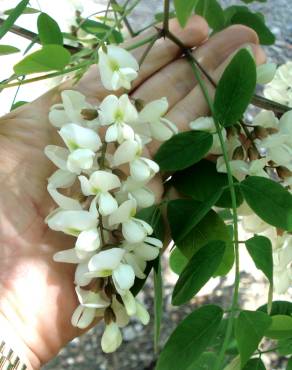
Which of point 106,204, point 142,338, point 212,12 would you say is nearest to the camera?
point 106,204

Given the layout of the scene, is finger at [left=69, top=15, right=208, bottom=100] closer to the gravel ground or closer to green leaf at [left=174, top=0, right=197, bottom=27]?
green leaf at [left=174, top=0, right=197, bottom=27]

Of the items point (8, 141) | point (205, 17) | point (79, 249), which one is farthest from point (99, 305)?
point (205, 17)

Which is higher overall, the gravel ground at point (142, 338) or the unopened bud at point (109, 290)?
the unopened bud at point (109, 290)

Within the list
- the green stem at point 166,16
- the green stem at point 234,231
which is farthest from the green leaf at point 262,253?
the green stem at point 166,16

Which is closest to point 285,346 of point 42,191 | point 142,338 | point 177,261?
point 177,261

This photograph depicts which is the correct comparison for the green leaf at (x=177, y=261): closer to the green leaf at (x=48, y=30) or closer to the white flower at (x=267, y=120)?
the white flower at (x=267, y=120)

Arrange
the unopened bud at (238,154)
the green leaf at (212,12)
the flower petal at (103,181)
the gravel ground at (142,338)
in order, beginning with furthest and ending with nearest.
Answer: the gravel ground at (142,338)
the green leaf at (212,12)
the unopened bud at (238,154)
the flower petal at (103,181)

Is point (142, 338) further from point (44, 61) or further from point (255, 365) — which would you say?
point (44, 61)
